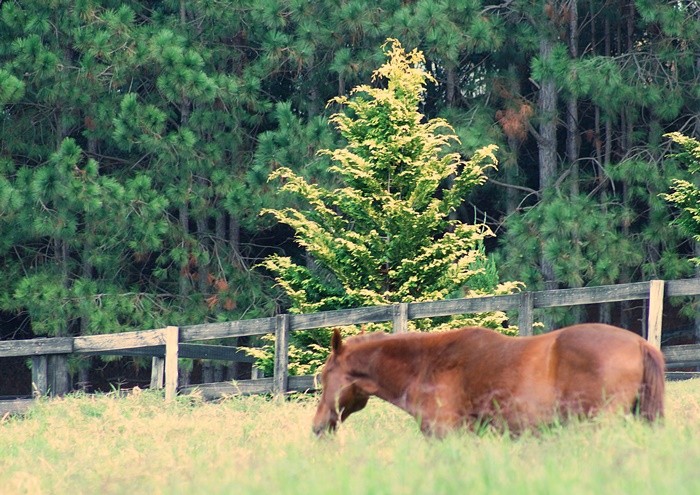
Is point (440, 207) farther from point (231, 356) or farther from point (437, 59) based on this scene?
point (437, 59)

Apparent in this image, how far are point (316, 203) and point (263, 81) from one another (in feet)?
38.0

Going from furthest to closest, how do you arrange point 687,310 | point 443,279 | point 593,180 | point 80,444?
point 593,180 → point 687,310 → point 443,279 → point 80,444

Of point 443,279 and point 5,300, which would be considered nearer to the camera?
point 443,279

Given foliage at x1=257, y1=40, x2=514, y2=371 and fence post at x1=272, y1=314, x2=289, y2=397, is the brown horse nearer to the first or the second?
fence post at x1=272, y1=314, x2=289, y2=397

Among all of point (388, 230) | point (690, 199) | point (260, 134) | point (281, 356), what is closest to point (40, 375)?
point (281, 356)

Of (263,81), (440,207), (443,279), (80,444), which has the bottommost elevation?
(80,444)

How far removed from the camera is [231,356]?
1723 centimetres

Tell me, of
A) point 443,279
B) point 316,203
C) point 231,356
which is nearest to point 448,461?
point 443,279

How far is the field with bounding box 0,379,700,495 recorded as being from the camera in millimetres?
5434

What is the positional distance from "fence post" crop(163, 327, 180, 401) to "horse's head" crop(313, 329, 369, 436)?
18.0ft

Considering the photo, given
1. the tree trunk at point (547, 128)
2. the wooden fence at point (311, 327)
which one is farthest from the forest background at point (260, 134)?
the wooden fence at point (311, 327)

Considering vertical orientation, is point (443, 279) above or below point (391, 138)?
below

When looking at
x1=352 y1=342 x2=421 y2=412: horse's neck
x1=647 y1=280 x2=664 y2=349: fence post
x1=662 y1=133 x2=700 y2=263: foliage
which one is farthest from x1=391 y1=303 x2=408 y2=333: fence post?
x1=662 y1=133 x2=700 y2=263: foliage

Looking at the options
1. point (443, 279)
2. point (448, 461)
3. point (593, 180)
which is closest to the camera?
point (448, 461)
